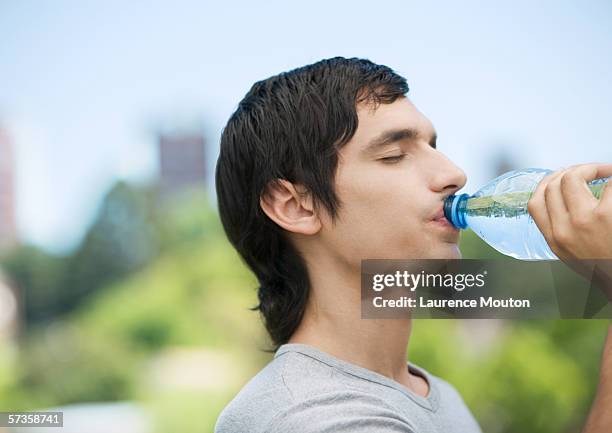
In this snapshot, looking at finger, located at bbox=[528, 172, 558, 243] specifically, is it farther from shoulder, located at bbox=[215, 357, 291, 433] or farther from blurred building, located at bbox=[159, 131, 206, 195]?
blurred building, located at bbox=[159, 131, 206, 195]

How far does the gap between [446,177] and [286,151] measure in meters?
0.24

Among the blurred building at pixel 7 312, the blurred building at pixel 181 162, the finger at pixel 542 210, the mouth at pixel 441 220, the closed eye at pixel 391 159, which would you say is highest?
the closed eye at pixel 391 159

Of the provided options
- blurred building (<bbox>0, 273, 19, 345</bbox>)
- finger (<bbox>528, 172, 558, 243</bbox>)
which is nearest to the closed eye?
finger (<bbox>528, 172, 558, 243</bbox>)

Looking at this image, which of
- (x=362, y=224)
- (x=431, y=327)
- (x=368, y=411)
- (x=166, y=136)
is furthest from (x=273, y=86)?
(x=166, y=136)

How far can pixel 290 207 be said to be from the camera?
41.9 inches

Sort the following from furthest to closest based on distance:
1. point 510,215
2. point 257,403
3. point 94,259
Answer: point 94,259 < point 510,215 < point 257,403

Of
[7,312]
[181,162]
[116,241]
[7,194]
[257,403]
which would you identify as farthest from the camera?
[181,162]

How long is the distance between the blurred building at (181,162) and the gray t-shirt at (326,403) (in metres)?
15.7

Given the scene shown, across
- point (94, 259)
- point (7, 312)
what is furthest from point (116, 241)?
point (7, 312)

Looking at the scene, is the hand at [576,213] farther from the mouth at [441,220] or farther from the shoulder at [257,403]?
the shoulder at [257,403]

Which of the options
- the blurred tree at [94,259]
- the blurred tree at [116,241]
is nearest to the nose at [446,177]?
the blurred tree at [94,259]

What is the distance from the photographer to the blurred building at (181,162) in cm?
1666

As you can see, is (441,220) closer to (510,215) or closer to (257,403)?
(510,215)

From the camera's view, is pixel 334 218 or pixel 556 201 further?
pixel 334 218
